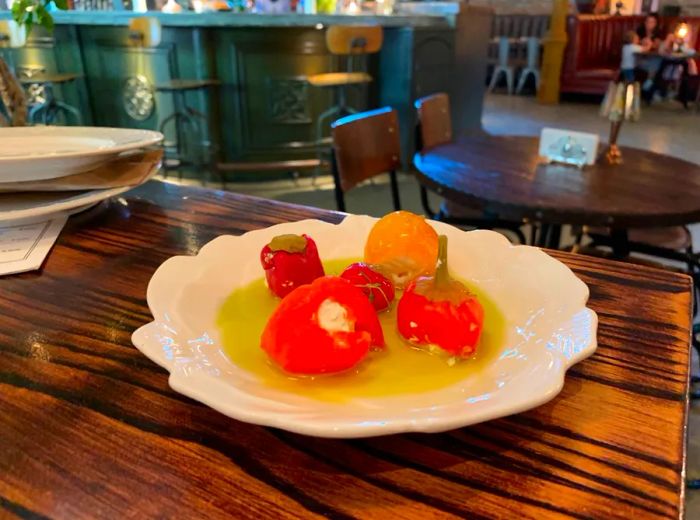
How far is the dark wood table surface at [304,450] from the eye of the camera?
0.38 metres

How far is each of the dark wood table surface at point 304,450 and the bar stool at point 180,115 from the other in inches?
126

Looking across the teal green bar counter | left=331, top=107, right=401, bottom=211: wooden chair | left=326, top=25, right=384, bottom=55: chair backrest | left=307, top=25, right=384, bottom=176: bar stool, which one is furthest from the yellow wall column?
left=331, top=107, right=401, bottom=211: wooden chair

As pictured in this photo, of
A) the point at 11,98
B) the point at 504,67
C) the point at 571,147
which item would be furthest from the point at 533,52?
the point at 11,98

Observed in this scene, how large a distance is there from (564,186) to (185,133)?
3.01 metres

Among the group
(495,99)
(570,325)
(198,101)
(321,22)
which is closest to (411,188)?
(321,22)

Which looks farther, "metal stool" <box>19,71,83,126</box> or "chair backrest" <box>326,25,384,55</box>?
"metal stool" <box>19,71,83,126</box>

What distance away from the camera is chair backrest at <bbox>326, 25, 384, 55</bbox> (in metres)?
3.29

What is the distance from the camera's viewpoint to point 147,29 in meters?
3.37

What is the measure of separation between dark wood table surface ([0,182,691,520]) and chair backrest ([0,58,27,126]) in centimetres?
68

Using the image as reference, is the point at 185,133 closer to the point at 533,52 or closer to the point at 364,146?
the point at 364,146

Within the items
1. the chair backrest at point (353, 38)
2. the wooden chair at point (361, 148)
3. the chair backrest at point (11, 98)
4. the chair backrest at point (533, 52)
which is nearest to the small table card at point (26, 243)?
the chair backrest at point (11, 98)

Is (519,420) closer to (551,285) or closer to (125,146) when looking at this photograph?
(551,285)

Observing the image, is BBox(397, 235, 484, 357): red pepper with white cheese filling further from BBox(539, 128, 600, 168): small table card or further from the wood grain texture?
BBox(539, 128, 600, 168): small table card

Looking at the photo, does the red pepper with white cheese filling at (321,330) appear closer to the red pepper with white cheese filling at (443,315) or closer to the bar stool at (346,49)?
the red pepper with white cheese filling at (443,315)
